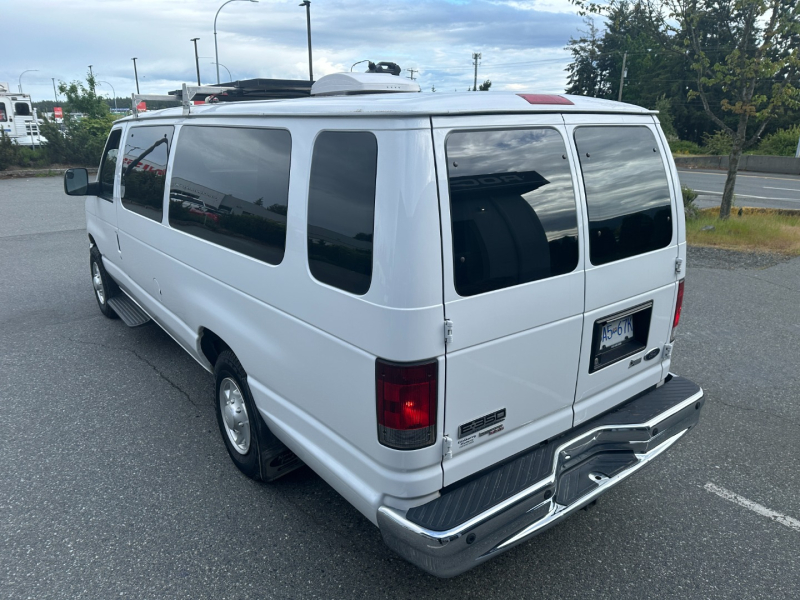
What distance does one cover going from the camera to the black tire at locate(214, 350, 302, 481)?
315 centimetres

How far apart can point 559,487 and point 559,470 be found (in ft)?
0.25

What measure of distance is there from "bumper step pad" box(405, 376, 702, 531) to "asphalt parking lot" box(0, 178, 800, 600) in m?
0.48

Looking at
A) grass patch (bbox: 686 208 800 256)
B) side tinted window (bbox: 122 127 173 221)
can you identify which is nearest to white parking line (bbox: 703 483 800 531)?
side tinted window (bbox: 122 127 173 221)

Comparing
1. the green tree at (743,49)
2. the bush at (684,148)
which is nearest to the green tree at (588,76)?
the bush at (684,148)

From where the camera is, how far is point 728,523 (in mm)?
3064

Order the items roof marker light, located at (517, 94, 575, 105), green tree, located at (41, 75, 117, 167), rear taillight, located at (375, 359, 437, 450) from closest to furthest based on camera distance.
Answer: rear taillight, located at (375, 359, 437, 450), roof marker light, located at (517, 94, 575, 105), green tree, located at (41, 75, 117, 167)

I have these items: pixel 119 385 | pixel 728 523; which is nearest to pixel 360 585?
pixel 728 523

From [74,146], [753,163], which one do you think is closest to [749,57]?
[753,163]

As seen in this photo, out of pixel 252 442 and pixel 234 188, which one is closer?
pixel 234 188

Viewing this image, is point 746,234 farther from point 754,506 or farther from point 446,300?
point 446,300

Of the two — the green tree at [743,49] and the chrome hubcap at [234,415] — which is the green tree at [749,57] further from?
the chrome hubcap at [234,415]

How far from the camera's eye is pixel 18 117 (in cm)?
2848

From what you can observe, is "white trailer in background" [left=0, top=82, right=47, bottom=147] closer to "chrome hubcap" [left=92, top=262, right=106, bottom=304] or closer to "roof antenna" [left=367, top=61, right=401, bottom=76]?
"chrome hubcap" [left=92, top=262, right=106, bottom=304]

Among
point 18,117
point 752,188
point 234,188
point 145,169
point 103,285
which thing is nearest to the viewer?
point 234,188
